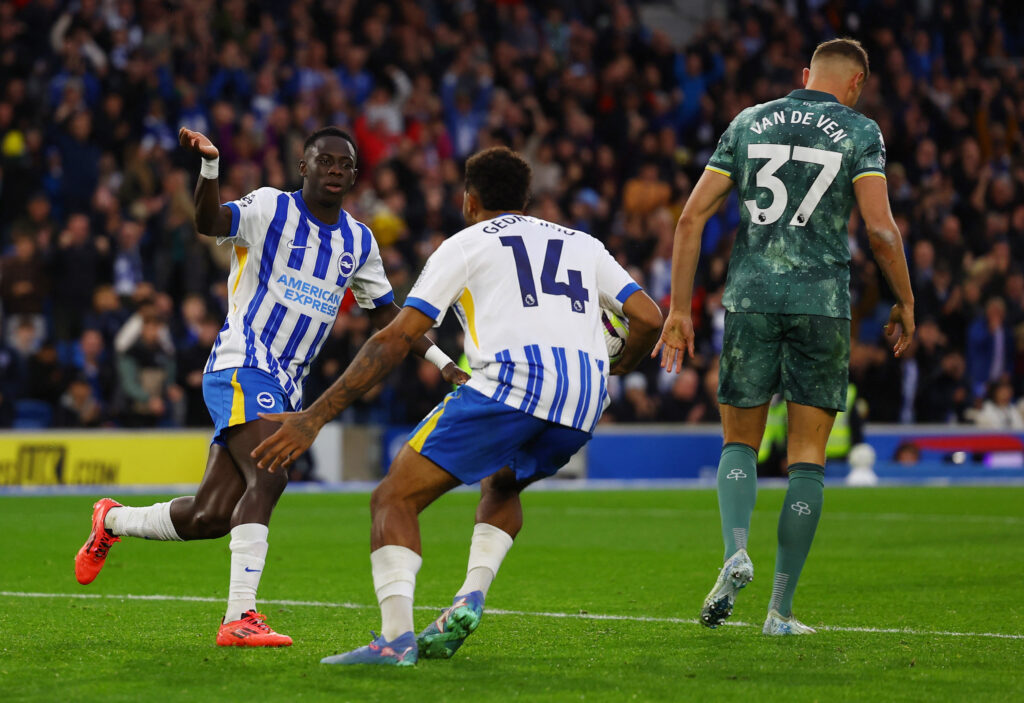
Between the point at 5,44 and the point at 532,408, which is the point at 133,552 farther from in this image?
the point at 5,44

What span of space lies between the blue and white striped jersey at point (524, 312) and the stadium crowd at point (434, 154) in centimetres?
1178

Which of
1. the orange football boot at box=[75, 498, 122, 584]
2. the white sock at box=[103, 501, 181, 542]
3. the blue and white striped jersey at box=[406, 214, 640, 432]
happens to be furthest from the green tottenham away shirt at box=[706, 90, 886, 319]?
the orange football boot at box=[75, 498, 122, 584]

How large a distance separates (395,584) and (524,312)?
41.5 inches

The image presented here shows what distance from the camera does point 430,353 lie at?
20.2ft

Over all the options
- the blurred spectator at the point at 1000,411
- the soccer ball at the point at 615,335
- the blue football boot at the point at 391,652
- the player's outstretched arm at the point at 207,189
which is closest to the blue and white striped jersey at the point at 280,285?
the player's outstretched arm at the point at 207,189

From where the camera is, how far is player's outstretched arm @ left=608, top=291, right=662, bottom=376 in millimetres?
5609

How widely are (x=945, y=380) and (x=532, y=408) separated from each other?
16376 millimetres

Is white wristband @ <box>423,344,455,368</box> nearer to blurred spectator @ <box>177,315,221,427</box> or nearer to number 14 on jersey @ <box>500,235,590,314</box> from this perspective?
number 14 on jersey @ <box>500,235,590,314</box>

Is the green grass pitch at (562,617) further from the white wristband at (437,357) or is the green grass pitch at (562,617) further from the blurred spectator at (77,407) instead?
the blurred spectator at (77,407)

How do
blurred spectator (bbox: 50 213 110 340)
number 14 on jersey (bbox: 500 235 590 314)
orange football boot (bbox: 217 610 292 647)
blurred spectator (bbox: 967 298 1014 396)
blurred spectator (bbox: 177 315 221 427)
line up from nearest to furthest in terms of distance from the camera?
number 14 on jersey (bbox: 500 235 590 314) < orange football boot (bbox: 217 610 292 647) < blurred spectator (bbox: 50 213 110 340) < blurred spectator (bbox: 177 315 221 427) < blurred spectator (bbox: 967 298 1014 396)

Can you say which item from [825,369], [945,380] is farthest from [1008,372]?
[825,369]

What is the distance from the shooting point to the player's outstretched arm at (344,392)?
4961mm

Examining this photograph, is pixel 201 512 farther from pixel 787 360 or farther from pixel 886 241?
pixel 886 241

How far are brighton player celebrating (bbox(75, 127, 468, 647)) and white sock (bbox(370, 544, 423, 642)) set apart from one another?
2.73ft
